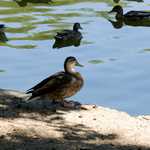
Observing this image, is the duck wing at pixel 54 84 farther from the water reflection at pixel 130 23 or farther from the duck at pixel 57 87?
the water reflection at pixel 130 23

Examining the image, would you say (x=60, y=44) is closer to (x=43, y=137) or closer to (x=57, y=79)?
(x=57, y=79)

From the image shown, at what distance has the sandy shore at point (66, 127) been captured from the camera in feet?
20.5

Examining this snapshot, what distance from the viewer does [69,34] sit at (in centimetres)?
1619

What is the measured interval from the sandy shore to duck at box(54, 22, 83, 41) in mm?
6784

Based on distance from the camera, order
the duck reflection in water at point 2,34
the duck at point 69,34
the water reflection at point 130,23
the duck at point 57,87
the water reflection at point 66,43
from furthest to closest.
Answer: the water reflection at point 130,23
the duck reflection in water at point 2,34
the duck at point 69,34
the water reflection at point 66,43
the duck at point 57,87

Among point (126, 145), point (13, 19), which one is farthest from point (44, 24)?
point (126, 145)

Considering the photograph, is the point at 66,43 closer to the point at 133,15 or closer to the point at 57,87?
the point at 133,15

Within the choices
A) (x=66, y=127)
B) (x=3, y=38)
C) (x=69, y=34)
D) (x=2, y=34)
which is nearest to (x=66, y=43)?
(x=69, y=34)

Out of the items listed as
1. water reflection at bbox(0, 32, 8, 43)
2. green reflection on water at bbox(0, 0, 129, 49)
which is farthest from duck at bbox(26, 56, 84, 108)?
water reflection at bbox(0, 32, 8, 43)

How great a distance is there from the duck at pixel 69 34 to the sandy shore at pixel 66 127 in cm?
678

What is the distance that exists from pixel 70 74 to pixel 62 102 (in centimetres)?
59

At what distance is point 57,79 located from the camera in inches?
320

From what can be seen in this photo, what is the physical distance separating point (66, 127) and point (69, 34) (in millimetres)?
9397

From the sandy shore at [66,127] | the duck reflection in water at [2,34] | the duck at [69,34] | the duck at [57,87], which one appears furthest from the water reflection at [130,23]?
the sandy shore at [66,127]
